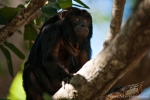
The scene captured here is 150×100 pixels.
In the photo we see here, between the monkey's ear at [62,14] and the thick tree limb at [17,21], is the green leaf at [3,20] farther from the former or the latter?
the monkey's ear at [62,14]

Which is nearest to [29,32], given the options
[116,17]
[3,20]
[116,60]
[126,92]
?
[3,20]

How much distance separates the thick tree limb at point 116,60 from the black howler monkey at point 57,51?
112 cm

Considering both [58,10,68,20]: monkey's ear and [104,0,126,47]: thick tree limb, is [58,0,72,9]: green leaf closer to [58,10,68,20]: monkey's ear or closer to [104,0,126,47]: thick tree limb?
[58,10,68,20]: monkey's ear

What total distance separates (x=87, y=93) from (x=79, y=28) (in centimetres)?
178

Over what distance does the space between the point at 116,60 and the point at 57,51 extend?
2.07m

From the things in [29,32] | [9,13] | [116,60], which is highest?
[116,60]

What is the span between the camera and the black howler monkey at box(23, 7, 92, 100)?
4676mm

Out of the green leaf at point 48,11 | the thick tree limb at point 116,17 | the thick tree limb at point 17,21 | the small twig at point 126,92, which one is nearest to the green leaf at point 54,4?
the green leaf at point 48,11

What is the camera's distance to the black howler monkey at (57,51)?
468 cm

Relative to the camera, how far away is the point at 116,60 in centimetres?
281

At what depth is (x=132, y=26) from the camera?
8.35 ft

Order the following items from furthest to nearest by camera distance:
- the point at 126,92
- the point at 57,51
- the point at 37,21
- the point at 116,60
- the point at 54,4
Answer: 1. the point at 37,21
2. the point at 54,4
3. the point at 57,51
4. the point at 126,92
5. the point at 116,60

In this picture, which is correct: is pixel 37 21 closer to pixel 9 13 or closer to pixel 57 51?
pixel 9 13

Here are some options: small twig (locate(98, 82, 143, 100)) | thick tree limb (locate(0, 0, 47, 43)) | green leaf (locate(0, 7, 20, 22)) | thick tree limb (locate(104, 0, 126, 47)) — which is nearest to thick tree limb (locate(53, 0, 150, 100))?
small twig (locate(98, 82, 143, 100))
